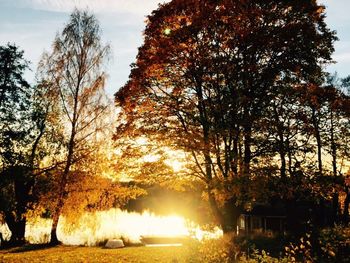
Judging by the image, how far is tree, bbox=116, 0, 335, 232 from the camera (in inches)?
481

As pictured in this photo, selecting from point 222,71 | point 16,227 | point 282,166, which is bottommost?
point 16,227

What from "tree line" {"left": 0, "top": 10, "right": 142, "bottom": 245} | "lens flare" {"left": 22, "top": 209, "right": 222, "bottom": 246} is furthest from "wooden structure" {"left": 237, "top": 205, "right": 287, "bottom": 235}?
"tree line" {"left": 0, "top": 10, "right": 142, "bottom": 245}

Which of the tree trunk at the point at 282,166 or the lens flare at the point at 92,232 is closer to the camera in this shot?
the lens flare at the point at 92,232

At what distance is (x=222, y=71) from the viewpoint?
12.4 metres

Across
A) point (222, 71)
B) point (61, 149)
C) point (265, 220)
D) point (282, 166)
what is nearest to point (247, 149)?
point (282, 166)

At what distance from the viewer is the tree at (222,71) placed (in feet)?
40.1

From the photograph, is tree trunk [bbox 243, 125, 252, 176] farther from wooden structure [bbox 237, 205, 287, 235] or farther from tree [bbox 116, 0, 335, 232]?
wooden structure [bbox 237, 205, 287, 235]

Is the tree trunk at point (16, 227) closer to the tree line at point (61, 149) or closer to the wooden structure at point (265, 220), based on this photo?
the tree line at point (61, 149)

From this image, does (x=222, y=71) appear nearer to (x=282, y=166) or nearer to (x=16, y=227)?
(x=282, y=166)

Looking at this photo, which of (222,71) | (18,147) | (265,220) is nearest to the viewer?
(222,71)

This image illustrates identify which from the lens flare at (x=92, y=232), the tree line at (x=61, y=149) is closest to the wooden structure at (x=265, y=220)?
the lens flare at (x=92, y=232)

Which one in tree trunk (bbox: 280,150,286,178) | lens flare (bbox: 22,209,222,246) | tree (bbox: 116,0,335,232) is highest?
tree (bbox: 116,0,335,232)

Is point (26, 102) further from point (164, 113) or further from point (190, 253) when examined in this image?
point (190, 253)

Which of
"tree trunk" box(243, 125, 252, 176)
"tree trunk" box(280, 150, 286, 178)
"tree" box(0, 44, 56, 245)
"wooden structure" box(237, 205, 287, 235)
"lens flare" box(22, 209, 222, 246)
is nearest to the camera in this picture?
"lens flare" box(22, 209, 222, 246)
